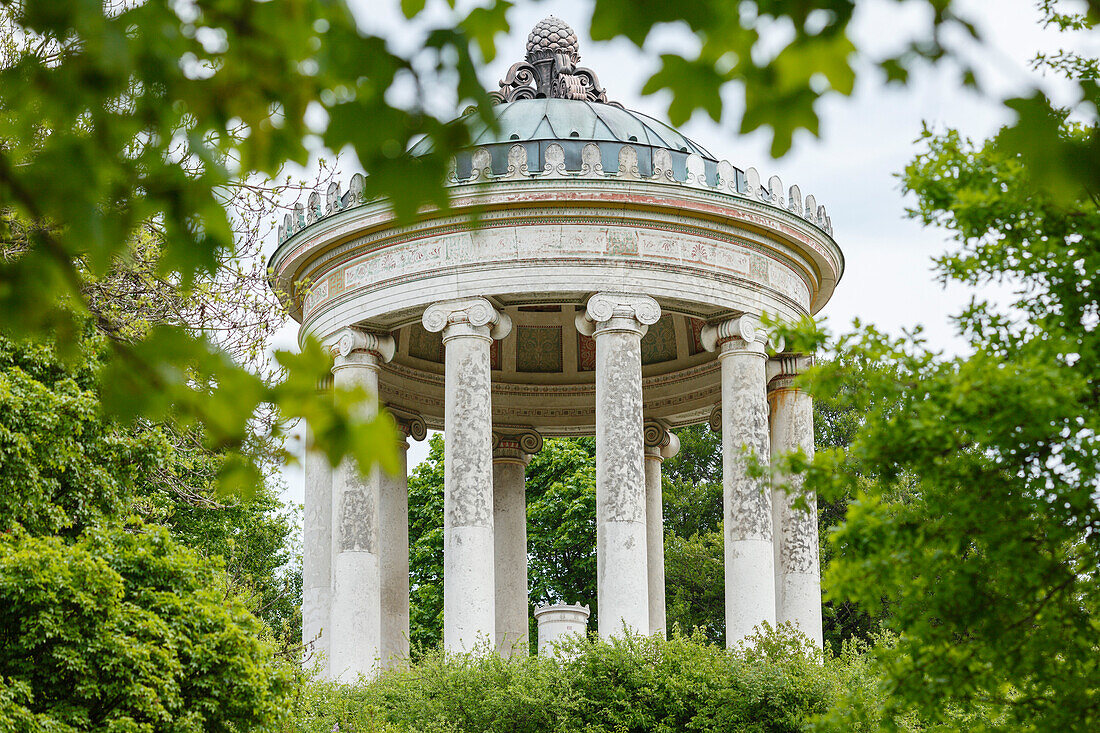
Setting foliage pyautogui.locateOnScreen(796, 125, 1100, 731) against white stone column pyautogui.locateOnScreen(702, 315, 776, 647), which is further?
white stone column pyautogui.locateOnScreen(702, 315, 776, 647)

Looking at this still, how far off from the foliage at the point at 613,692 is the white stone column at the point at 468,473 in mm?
2152

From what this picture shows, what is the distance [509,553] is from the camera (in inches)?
1961

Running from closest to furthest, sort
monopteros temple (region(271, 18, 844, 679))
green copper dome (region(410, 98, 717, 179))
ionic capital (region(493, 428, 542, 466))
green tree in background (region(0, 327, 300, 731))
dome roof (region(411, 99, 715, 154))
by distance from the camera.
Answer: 1. green tree in background (region(0, 327, 300, 731))
2. monopteros temple (region(271, 18, 844, 679))
3. green copper dome (region(410, 98, 717, 179))
4. dome roof (region(411, 99, 715, 154))
5. ionic capital (region(493, 428, 542, 466))

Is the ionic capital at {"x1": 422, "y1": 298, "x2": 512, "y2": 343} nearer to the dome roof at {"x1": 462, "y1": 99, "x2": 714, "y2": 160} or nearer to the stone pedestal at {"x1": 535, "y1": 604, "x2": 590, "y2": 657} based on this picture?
the dome roof at {"x1": 462, "y1": 99, "x2": 714, "y2": 160}

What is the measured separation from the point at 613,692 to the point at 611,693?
0.20 feet

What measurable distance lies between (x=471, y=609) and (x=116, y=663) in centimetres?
1700

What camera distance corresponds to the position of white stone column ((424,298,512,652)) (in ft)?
123

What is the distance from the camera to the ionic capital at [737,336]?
4069 cm

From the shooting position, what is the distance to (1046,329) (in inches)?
727

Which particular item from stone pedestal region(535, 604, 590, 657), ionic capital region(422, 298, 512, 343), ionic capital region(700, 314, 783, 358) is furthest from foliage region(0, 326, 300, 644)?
ionic capital region(700, 314, 783, 358)

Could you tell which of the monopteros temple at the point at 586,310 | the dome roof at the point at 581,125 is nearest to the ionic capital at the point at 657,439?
the monopteros temple at the point at 586,310

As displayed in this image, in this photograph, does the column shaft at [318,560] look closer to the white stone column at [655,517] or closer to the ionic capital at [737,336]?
the white stone column at [655,517]

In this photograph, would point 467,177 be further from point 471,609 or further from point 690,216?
point 471,609

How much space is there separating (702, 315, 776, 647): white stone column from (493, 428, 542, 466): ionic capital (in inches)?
475
